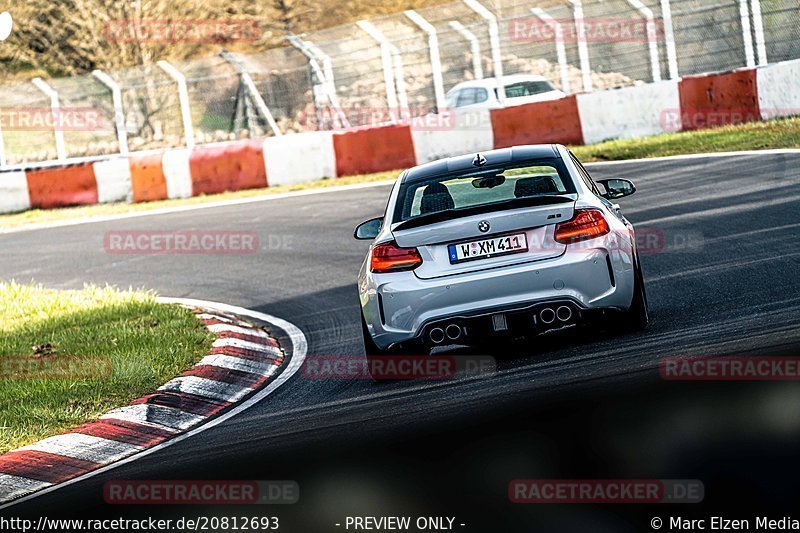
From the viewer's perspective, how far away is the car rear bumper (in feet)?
26.4

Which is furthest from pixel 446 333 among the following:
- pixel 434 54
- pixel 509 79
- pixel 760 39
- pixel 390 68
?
pixel 390 68

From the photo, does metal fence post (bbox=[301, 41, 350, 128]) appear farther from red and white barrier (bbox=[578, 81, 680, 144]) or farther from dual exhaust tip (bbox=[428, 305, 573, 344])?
dual exhaust tip (bbox=[428, 305, 573, 344])

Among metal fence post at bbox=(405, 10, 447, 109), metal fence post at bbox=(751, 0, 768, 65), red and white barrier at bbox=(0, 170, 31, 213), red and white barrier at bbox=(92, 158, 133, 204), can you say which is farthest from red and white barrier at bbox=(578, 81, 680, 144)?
red and white barrier at bbox=(0, 170, 31, 213)

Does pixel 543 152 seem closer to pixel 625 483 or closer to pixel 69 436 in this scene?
pixel 69 436

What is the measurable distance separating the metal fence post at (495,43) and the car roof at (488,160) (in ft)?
54.8

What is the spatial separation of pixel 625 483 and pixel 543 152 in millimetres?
4064

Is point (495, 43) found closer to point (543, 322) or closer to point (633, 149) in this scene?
point (633, 149)

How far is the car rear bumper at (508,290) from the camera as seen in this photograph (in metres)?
8.04

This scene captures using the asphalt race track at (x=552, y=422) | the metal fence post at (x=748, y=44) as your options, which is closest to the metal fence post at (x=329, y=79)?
the metal fence post at (x=748, y=44)

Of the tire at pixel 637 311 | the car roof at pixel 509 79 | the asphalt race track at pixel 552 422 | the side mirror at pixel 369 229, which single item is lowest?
the asphalt race track at pixel 552 422

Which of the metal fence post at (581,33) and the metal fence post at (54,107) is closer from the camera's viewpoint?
the metal fence post at (581,33)

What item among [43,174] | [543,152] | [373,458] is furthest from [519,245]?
[43,174]

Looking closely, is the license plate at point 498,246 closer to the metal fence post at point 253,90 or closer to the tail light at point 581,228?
the tail light at point 581,228

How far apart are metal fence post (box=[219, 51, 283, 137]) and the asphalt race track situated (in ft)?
49.0
